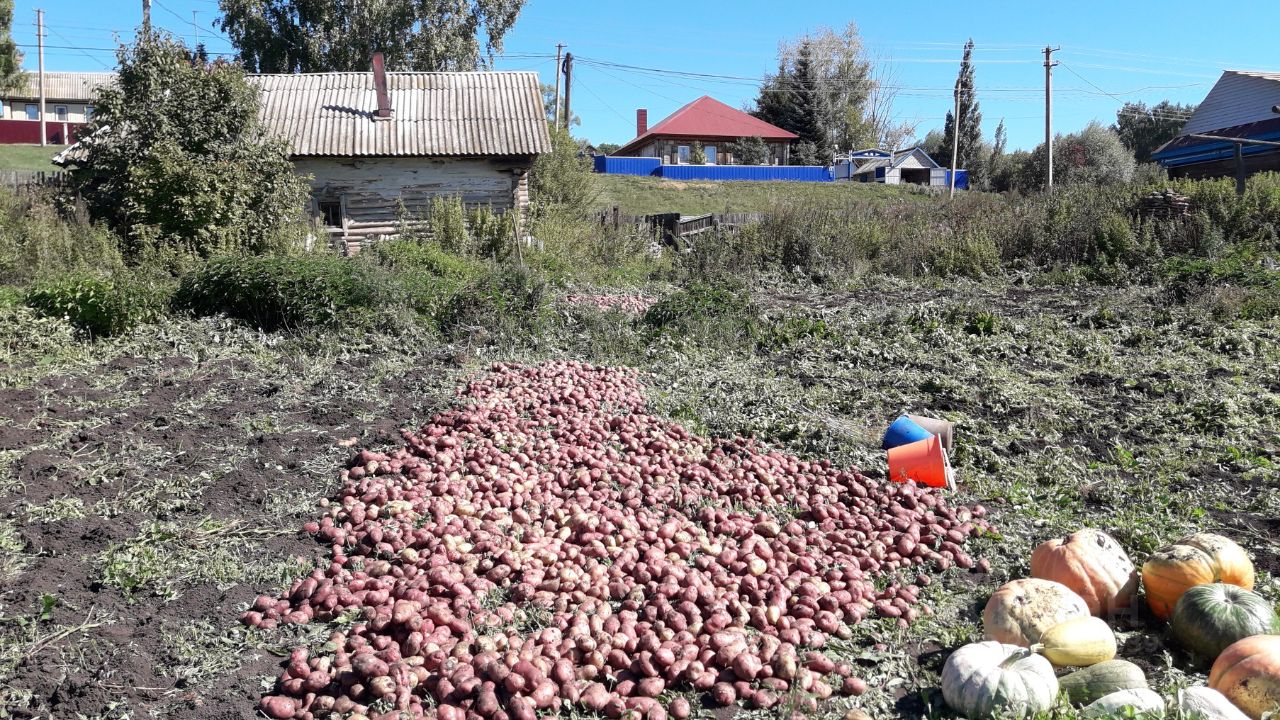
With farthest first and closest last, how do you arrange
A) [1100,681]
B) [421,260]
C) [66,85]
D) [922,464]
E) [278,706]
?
[66,85] < [421,260] < [922,464] < [278,706] < [1100,681]

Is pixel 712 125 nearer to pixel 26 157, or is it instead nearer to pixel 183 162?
pixel 26 157

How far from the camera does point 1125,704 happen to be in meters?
2.67

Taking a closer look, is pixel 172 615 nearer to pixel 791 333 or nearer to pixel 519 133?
pixel 791 333

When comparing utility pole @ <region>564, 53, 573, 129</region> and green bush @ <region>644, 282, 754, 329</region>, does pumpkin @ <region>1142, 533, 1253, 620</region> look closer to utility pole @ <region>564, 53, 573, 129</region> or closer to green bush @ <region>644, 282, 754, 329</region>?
green bush @ <region>644, 282, 754, 329</region>

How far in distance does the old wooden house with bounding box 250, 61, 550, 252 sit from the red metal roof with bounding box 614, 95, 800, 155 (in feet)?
107

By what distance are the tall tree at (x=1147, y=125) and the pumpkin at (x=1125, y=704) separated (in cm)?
5985

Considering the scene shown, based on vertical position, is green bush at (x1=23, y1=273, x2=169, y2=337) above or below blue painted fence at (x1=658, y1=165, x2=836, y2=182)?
below

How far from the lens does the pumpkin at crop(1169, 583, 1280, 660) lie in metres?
3.14

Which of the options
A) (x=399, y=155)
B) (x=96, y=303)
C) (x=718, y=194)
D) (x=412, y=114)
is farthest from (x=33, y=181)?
(x=718, y=194)

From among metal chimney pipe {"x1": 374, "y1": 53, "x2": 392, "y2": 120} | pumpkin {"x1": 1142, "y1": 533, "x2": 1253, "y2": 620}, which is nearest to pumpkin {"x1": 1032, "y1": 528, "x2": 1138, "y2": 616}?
pumpkin {"x1": 1142, "y1": 533, "x2": 1253, "y2": 620}

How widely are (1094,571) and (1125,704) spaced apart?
3.36 feet

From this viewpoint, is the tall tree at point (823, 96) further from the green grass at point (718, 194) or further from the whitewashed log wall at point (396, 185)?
the whitewashed log wall at point (396, 185)

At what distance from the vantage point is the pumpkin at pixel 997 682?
280 centimetres

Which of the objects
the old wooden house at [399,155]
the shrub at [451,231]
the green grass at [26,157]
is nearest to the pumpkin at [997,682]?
the shrub at [451,231]
